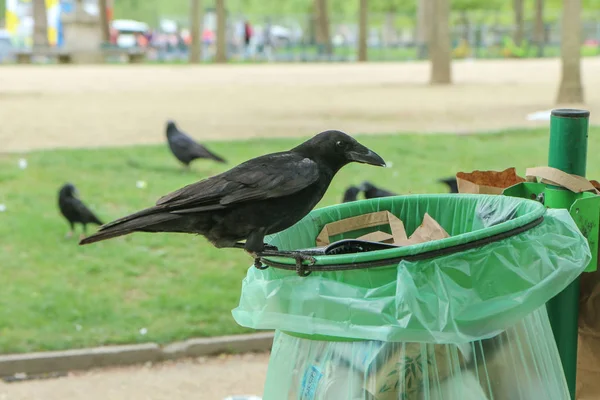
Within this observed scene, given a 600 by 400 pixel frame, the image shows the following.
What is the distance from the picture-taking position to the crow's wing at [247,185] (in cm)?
264

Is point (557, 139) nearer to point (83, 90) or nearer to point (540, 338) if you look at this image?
point (540, 338)

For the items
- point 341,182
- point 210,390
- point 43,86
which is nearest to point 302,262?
point 210,390

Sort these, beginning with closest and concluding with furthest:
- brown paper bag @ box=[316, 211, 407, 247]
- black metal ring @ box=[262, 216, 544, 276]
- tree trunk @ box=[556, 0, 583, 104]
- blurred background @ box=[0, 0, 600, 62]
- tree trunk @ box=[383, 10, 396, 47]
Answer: black metal ring @ box=[262, 216, 544, 276] < brown paper bag @ box=[316, 211, 407, 247] < tree trunk @ box=[556, 0, 583, 104] < blurred background @ box=[0, 0, 600, 62] < tree trunk @ box=[383, 10, 396, 47]

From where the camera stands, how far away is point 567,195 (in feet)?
9.17

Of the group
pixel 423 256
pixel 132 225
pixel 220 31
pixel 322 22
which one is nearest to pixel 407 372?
pixel 423 256

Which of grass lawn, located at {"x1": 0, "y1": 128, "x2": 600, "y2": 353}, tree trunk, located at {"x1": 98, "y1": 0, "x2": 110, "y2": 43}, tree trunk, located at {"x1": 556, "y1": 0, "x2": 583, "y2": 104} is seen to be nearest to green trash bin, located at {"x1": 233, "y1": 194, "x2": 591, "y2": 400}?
grass lawn, located at {"x1": 0, "y1": 128, "x2": 600, "y2": 353}

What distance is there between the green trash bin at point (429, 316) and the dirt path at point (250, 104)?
30.1 feet

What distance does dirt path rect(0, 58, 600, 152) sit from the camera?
12.8 m

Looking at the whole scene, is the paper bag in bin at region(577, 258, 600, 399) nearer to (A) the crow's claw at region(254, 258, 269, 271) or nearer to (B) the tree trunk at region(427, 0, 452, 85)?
(A) the crow's claw at region(254, 258, 269, 271)

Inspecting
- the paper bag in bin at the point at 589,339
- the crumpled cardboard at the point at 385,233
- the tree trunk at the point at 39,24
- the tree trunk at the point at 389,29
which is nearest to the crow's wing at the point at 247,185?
the crumpled cardboard at the point at 385,233

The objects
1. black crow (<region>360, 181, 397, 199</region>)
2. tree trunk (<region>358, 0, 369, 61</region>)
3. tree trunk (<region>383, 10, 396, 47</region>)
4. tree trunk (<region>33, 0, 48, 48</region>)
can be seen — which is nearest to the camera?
black crow (<region>360, 181, 397, 199</region>)

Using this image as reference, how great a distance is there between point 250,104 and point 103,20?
25.3 metres

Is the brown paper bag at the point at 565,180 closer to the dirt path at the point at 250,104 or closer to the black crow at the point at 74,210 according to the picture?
the black crow at the point at 74,210

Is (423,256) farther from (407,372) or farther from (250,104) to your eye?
(250,104)
